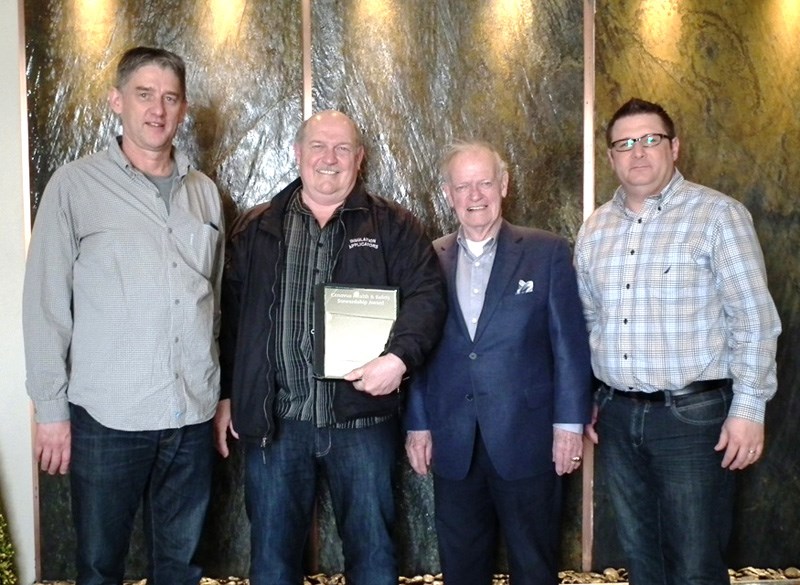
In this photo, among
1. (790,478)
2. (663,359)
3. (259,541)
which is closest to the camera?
(663,359)

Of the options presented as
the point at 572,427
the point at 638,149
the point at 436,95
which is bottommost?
the point at 572,427

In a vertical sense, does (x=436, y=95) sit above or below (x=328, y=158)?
above

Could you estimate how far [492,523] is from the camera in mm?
2223

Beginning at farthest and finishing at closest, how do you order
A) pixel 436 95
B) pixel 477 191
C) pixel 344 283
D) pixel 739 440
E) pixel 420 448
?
pixel 436 95 → pixel 420 448 → pixel 477 191 → pixel 344 283 → pixel 739 440

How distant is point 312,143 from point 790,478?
7.75 feet

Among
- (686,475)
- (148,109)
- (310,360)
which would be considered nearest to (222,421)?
(310,360)

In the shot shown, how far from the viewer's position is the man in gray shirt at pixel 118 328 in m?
1.99

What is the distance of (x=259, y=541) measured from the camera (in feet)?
7.00

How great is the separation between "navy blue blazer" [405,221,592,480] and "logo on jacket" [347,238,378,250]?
0.28 m

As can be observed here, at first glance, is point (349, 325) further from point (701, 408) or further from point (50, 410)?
point (701, 408)

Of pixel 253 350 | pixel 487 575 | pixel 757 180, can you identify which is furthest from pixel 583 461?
pixel 253 350

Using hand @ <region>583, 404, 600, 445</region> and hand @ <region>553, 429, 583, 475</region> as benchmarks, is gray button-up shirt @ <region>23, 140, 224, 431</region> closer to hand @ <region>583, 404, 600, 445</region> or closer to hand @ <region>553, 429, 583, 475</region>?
hand @ <region>553, 429, 583, 475</region>

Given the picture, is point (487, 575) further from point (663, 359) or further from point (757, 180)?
point (757, 180)

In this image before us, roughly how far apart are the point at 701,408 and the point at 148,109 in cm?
184
